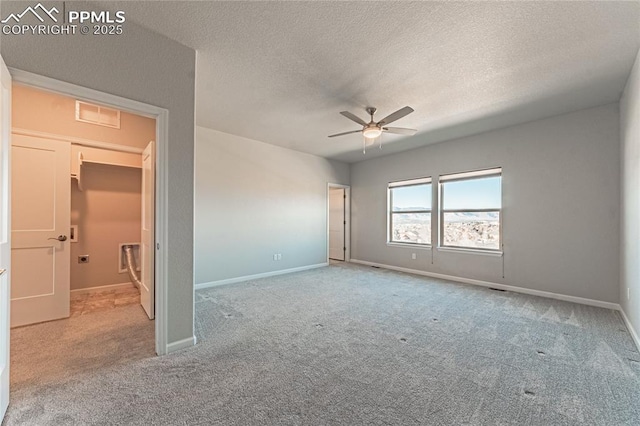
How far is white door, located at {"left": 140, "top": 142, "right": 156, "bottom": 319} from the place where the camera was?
2.96 metres

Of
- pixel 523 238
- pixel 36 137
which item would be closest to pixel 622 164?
pixel 523 238

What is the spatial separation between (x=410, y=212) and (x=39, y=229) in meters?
6.02

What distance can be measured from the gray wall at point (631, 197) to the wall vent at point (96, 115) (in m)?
5.66

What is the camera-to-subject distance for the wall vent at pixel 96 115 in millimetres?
3252

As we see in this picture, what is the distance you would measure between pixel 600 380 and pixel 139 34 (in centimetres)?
447

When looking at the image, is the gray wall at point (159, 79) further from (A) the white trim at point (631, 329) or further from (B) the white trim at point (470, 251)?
(B) the white trim at point (470, 251)

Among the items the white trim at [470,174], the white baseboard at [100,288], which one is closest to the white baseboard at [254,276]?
the white baseboard at [100,288]

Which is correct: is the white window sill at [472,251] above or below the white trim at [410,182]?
below

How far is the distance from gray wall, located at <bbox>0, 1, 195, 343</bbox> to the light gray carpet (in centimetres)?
56

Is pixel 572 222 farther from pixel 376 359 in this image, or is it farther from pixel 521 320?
pixel 376 359

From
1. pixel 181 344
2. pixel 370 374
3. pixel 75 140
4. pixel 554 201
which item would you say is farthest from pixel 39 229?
pixel 554 201

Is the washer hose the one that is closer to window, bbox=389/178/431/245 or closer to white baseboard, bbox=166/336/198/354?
white baseboard, bbox=166/336/198/354

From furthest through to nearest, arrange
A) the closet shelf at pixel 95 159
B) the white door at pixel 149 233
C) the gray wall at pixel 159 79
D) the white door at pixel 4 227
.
→ the closet shelf at pixel 95 159
the white door at pixel 149 233
the gray wall at pixel 159 79
the white door at pixel 4 227

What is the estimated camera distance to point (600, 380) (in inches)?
77.0
